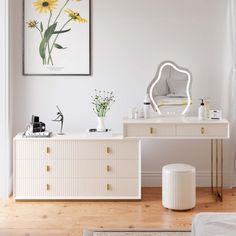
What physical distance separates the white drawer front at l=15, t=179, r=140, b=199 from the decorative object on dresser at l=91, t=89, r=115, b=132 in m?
0.51

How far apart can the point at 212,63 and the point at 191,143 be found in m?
0.84

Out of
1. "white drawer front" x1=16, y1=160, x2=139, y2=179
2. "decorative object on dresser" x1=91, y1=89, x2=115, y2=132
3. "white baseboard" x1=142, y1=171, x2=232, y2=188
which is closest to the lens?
"white drawer front" x1=16, y1=160, x2=139, y2=179

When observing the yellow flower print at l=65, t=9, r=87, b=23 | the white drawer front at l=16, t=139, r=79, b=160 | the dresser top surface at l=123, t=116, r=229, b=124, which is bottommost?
the white drawer front at l=16, t=139, r=79, b=160

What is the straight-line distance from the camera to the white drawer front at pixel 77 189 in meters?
4.29

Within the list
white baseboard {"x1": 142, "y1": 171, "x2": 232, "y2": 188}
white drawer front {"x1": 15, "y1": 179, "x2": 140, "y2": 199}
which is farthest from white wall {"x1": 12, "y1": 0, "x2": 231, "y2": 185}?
white drawer front {"x1": 15, "y1": 179, "x2": 140, "y2": 199}

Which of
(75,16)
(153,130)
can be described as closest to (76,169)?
(153,130)

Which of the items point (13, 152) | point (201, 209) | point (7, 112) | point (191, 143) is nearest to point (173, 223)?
point (201, 209)

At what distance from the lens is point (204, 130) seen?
13.7 feet

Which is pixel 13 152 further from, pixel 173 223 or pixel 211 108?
pixel 211 108

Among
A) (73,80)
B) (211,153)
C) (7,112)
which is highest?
(73,80)

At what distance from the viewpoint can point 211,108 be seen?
15.5ft

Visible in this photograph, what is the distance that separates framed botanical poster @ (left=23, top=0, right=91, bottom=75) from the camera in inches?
183

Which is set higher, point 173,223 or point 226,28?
point 226,28

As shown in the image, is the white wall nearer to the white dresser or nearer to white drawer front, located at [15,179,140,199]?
the white dresser
